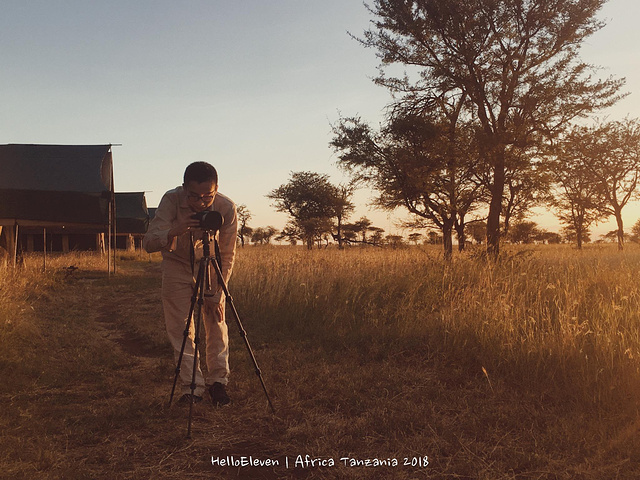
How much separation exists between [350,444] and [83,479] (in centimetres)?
159

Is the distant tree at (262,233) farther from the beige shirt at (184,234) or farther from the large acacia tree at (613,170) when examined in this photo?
the beige shirt at (184,234)

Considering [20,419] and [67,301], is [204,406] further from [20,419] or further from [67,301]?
[67,301]

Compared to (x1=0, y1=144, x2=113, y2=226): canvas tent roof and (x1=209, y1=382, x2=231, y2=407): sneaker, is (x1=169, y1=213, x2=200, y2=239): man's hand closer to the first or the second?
(x1=209, y1=382, x2=231, y2=407): sneaker

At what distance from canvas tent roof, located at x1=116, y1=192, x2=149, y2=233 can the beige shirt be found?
2965 cm

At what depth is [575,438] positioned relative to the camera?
3088 millimetres

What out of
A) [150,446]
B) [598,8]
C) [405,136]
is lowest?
[150,446]

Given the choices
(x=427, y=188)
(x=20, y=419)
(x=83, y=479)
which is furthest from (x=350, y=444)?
(x=427, y=188)

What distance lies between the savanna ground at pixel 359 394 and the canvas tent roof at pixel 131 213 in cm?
2594

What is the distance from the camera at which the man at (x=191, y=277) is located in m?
3.82

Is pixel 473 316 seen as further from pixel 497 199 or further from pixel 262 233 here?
pixel 262 233

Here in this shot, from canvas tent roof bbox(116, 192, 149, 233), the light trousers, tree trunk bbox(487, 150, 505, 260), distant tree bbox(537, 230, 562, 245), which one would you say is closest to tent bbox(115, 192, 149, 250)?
canvas tent roof bbox(116, 192, 149, 233)

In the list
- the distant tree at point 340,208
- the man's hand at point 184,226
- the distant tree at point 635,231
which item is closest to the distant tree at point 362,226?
the distant tree at point 340,208

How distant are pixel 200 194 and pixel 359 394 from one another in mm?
2097

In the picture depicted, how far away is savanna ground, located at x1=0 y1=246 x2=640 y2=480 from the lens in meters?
2.91
